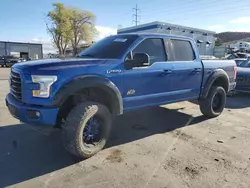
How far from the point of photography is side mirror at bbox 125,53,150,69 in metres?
4.40

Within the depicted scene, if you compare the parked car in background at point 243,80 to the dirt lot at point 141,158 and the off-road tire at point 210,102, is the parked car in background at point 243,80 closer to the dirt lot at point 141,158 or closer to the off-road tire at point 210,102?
the off-road tire at point 210,102

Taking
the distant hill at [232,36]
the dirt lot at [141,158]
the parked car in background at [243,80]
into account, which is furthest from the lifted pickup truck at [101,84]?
the distant hill at [232,36]

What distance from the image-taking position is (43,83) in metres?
3.60

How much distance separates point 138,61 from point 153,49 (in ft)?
2.76

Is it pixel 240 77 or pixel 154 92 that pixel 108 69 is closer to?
pixel 154 92

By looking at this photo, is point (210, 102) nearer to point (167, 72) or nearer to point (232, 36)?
point (167, 72)

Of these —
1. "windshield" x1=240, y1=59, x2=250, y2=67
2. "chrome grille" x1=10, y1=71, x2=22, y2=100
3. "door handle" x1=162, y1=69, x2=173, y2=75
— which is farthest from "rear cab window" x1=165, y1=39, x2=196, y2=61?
"windshield" x1=240, y1=59, x2=250, y2=67

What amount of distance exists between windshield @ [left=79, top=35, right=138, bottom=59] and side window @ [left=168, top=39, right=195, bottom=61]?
1.10m

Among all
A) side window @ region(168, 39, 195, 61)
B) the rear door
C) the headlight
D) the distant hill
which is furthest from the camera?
the distant hill

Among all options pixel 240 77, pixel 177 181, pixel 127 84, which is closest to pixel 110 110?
pixel 127 84

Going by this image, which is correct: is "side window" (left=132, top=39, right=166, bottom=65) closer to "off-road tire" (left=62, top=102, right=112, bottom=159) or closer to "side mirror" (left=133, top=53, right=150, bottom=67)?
"side mirror" (left=133, top=53, right=150, bottom=67)

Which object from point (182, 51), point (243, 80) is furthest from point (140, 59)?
point (243, 80)

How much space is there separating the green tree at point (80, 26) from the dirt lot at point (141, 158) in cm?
5967

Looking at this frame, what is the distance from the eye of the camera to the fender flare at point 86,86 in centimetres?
367
